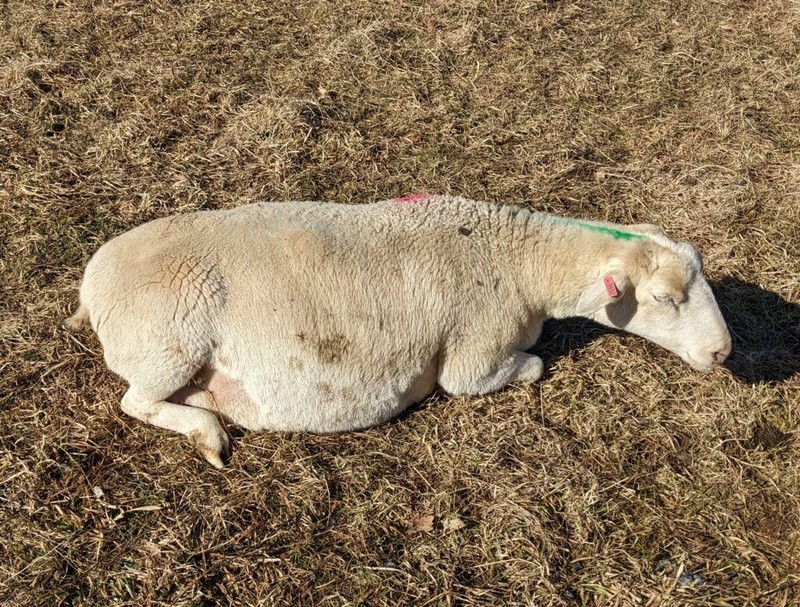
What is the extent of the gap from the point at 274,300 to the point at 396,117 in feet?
A: 11.1

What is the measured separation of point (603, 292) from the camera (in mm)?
4660

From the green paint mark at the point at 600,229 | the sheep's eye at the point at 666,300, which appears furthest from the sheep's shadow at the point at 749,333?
the green paint mark at the point at 600,229

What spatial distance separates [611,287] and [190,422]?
2.67 m

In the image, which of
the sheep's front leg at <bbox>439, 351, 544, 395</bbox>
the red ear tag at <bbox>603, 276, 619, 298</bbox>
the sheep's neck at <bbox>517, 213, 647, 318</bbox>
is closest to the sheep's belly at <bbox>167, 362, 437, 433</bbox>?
the sheep's front leg at <bbox>439, 351, 544, 395</bbox>

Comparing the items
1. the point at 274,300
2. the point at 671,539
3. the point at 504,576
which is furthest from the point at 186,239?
the point at 671,539

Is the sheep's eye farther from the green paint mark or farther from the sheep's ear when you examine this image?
the green paint mark

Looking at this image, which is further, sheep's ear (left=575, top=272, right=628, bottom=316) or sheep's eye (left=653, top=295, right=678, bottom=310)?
sheep's eye (left=653, top=295, right=678, bottom=310)

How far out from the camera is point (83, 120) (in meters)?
6.85

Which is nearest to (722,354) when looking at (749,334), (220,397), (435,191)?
(749,334)

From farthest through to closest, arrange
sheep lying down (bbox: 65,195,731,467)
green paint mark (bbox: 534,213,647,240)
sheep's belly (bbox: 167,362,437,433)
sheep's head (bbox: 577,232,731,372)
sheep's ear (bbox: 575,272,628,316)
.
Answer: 1. green paint mark (bbox: 534,213,647,240)
2. sheep's head (bbox: 577,232,731,372)
3. sheep's ear (bbox: 575,272,628,316)
4. sheep's belly (bbox: 167,362,437,433)
5. sheep lying down (bbox: 65,195,731,467)

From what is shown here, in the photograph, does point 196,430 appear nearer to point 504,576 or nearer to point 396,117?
point 504,576

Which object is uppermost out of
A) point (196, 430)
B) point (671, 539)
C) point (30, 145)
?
point (30, 145)

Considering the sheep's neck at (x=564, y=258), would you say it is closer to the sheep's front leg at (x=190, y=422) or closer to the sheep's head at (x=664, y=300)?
the sheep's head at (x=664, y=300)

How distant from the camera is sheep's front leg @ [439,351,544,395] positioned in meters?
4.83
